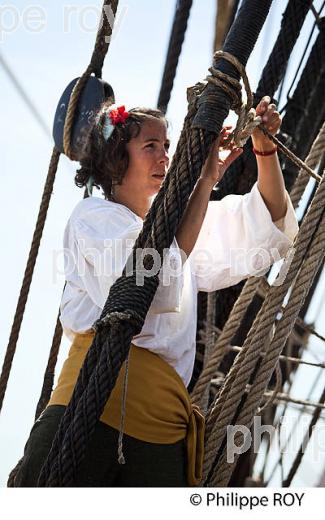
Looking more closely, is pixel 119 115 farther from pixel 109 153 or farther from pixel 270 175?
pixel 270 175

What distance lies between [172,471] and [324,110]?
2.54m

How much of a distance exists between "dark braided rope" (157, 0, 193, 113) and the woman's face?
0.99 metres

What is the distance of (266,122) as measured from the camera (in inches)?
88.7

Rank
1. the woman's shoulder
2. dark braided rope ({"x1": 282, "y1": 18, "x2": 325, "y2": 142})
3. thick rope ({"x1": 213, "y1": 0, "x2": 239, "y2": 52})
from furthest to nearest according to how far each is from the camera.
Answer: thick rope ({"x1": 213, "y1": 0, "x2": 239, "y2": 52})
dark braided rope ({"x1": 282, "y1": 18, "x2": 325, "y2": 142})
the woman's shoulder

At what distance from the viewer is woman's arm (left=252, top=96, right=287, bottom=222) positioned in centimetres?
228

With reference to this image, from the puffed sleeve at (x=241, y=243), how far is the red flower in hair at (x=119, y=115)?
1.00 feet

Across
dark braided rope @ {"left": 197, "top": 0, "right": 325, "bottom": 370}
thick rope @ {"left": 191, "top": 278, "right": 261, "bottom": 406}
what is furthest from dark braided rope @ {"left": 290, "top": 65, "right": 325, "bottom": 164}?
thick rope @ {"left": 191, "top": 278, "right": 261, "bottom": 406}

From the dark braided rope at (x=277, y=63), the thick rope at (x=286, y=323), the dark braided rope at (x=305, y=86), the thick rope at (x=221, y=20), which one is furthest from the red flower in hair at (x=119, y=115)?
the thick rope at (x=221, y=20)

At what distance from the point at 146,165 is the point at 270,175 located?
0.27 metres

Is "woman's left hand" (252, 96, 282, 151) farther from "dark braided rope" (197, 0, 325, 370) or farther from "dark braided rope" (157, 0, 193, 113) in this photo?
"dark braided rope" (157, 0, 193, 113)

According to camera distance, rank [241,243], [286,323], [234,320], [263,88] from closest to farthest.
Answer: [286,323] → [241,243] → [234,320] → [263,88]

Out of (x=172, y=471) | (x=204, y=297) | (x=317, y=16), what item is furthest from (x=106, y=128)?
(x=317, y=16)

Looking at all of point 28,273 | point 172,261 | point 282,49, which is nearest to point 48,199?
point 28,273
